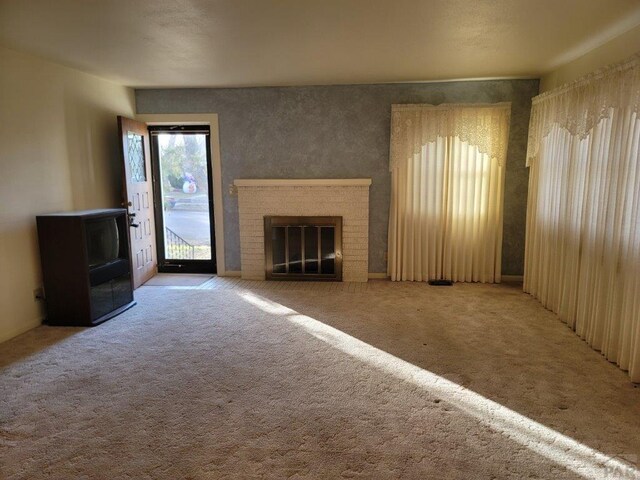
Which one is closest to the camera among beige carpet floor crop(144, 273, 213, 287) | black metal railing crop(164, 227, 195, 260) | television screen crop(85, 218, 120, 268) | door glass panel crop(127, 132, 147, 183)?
television screen crop(85, 218, 120, 268)

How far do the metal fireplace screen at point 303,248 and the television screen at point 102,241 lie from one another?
5.78ft

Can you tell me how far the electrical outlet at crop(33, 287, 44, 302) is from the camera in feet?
12.4

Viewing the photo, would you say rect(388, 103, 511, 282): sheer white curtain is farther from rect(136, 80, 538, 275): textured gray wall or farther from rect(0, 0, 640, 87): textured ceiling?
rect(0, 0, 640, 87): textured ceiling

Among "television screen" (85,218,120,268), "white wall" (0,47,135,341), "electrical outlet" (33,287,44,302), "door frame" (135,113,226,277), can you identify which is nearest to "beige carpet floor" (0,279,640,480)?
"electrical outlet" (33,287,44,302)

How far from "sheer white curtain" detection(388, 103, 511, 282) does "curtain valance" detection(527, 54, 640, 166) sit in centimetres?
53

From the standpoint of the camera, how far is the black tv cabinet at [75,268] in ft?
12.1

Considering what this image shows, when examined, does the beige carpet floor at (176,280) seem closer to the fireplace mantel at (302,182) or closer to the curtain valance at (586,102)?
the fireplace mantel at (302,182)

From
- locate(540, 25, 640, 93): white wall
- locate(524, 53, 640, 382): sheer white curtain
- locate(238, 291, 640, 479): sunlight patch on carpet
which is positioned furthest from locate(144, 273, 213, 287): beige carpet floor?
locate(540, 25, 640, 93): white wall

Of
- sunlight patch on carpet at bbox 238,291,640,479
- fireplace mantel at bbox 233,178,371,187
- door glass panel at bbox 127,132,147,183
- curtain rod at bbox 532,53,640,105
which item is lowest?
sunlight patch on carpet at bbox 238,291,640,479

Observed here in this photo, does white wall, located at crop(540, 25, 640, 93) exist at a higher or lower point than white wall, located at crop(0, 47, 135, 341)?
higher

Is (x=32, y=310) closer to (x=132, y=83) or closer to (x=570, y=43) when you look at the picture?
(x=132, y=83)

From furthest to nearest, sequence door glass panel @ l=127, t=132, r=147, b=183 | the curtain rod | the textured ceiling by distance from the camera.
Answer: door glass panel @ l=127, t=132, r=147, b=183, the curtain rod, the textured ceiling

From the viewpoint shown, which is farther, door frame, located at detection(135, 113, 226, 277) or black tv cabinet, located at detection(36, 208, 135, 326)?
door frame, located at detection(135, 113, 226, 277)

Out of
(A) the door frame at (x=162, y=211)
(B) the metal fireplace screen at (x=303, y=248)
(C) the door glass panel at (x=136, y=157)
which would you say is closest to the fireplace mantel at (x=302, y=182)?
(B) the metal fireplace screen at (x=303, y=248)
